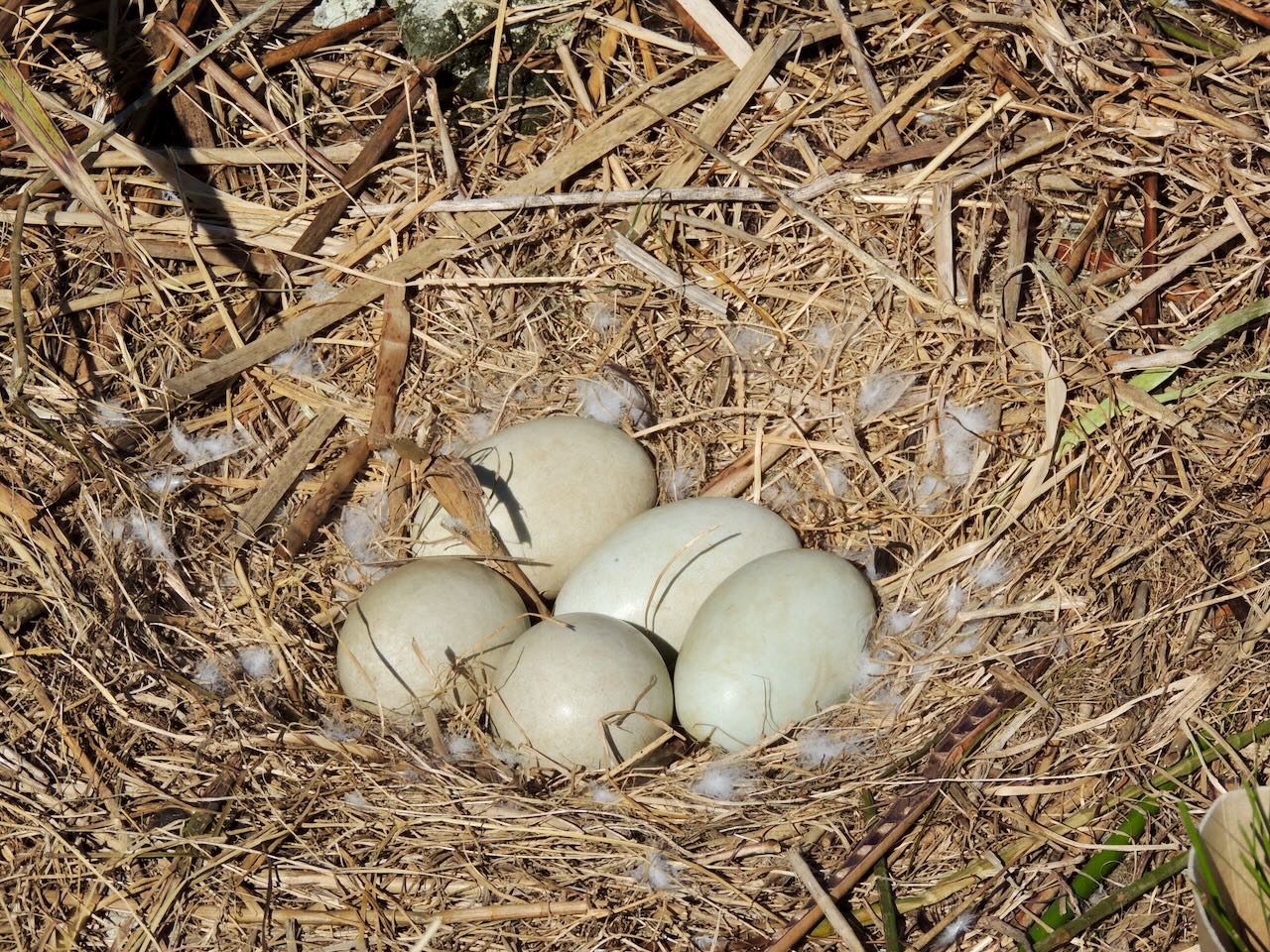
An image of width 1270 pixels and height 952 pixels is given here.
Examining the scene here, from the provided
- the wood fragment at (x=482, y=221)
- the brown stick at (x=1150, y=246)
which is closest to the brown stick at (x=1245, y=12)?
the brown stick at (x=1150, y=246)

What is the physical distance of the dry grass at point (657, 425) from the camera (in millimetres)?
1647

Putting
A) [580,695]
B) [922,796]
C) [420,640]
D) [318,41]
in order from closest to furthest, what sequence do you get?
[922,796], [580,695], [420,640], [318,41]

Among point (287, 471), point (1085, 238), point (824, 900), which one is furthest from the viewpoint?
point (287, 471)

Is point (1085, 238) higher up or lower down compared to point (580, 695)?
higher up

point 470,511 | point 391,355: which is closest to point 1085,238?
point 470,511

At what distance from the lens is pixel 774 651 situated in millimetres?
1803

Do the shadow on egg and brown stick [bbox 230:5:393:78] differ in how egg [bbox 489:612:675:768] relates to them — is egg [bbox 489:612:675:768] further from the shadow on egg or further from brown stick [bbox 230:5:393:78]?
brown stick [bbox 230:5:393:78]

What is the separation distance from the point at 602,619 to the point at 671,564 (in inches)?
6.5

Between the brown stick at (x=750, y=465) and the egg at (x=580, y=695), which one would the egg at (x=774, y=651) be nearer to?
the egg at (x=580, y=695)

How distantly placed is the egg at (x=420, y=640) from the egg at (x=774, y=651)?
331mm

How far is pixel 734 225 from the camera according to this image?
2.32 meters

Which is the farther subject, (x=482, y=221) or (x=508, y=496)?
(x=482, y=221)

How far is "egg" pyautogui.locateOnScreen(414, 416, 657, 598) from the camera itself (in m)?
2.09

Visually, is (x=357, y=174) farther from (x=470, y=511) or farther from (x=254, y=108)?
(x=470, y=511)
